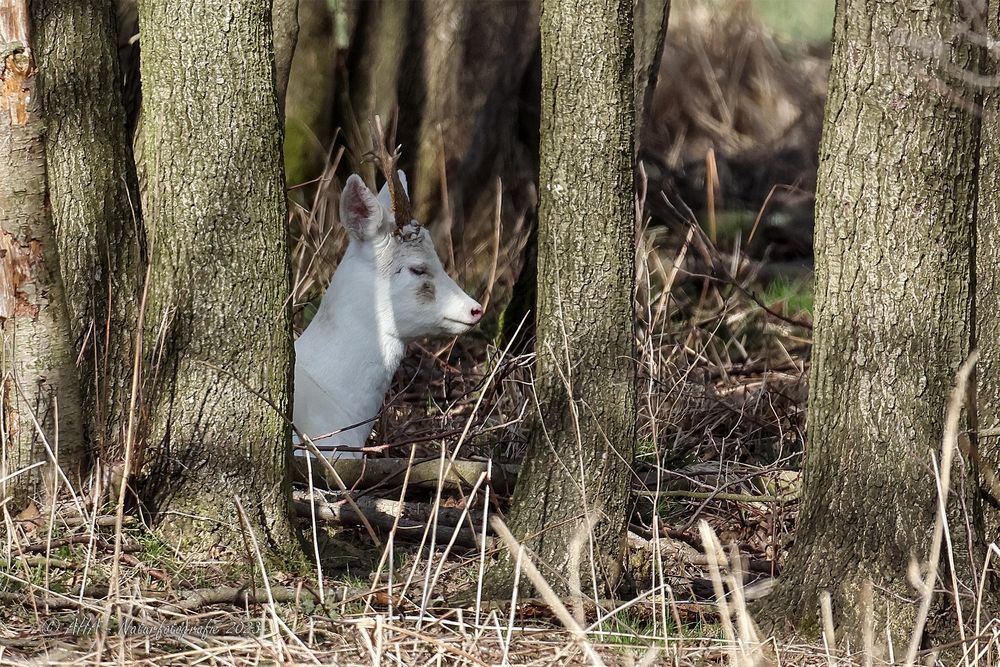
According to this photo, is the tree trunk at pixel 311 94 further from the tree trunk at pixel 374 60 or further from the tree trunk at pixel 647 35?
the tree trunk at pixel 647 35

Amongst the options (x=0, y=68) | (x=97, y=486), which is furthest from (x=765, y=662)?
(x=0, y=68)

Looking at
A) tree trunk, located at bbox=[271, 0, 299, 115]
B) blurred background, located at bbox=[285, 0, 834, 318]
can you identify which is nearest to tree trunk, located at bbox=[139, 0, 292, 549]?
tree trunk, located at bbox=[271, 0, 299, 115]

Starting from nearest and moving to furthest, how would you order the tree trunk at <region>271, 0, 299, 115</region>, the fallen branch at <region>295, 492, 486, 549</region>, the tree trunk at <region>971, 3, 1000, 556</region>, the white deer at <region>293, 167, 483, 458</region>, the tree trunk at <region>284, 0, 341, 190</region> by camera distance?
1. the tree trunk at <region>971, 3, 1000, 556</region>
2. the fallen branch at <region>295, 492, 486, 549</region>
3. the white deer at <region>293, 167, 483, 458</region>
4. the tree trunk at <region>271, 0, 299, 115</region>
5. the tree trunk at <region>284, 0, 341, 190</region>

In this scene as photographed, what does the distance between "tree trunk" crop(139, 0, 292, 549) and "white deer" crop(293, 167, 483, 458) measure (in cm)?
146

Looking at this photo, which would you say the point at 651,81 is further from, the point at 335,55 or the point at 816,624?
the point at 816,624

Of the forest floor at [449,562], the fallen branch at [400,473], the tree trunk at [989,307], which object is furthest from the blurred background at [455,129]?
the tree trunk at [989,307]

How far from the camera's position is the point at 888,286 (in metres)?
3.71

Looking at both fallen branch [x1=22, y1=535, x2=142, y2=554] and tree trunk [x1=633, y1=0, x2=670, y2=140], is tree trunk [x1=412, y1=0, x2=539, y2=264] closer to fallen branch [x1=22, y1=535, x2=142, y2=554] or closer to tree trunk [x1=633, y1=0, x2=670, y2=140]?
tree trunk [x1=633, y1=0, x2=670, y2=140]

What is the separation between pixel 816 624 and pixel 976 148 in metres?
1.45

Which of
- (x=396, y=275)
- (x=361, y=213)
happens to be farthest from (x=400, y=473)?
(x=361, y=213)

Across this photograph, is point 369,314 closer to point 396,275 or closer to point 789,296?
point 396,275

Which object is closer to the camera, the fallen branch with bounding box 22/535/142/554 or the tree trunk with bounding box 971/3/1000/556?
the tree trunk with bounding box 971/3/1000/556

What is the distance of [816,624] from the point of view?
387 centimetres

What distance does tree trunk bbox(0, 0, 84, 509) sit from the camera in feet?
14.0
